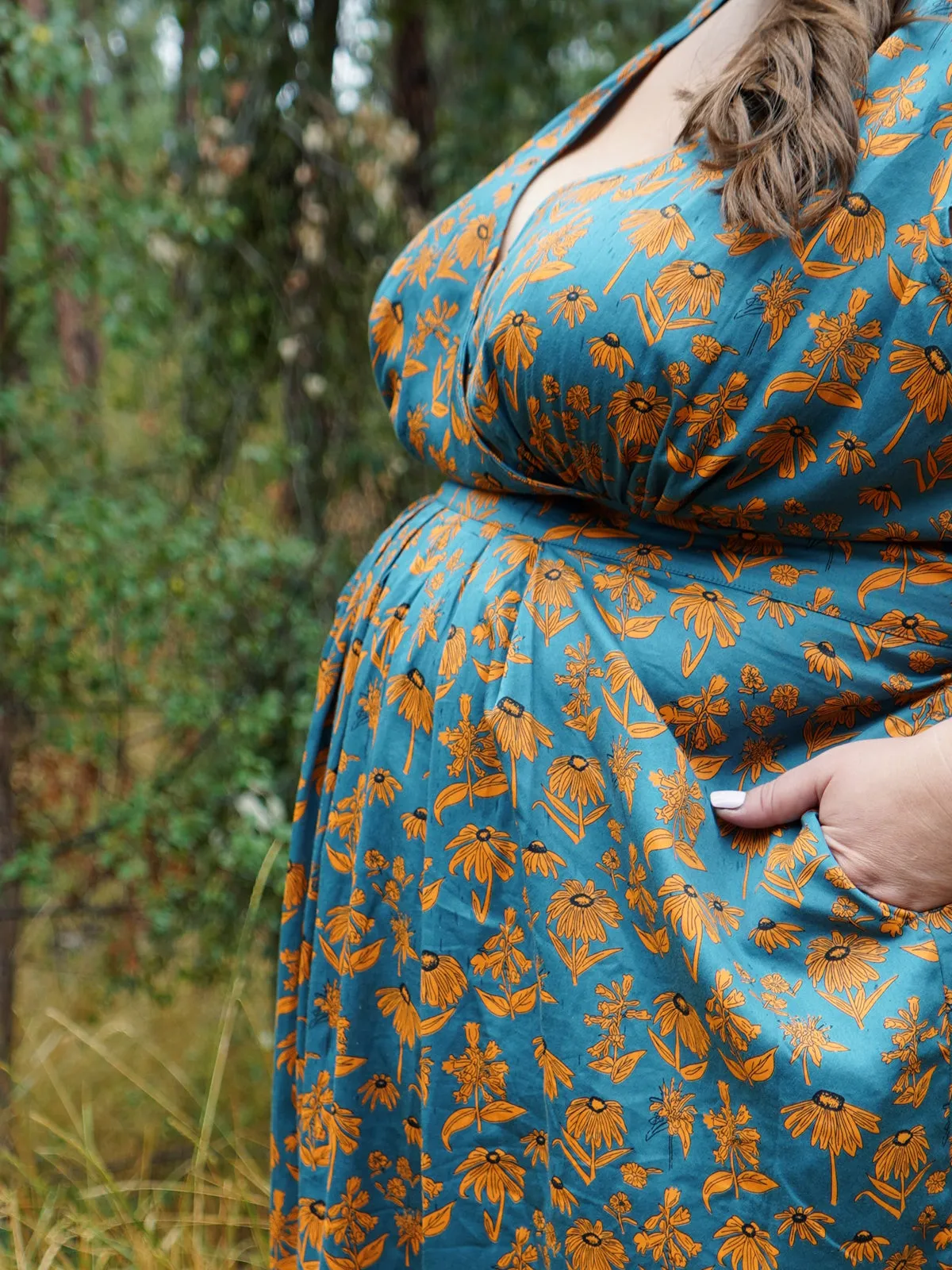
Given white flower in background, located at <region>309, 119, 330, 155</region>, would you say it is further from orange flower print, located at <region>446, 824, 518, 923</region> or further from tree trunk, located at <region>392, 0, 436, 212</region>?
orange flower print, located at <region>446, 824, 518, 923</region>

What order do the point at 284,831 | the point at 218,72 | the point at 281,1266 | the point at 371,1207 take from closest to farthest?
1. the point at 371,1207
2. the point at 281,1266
3. the point at 284,831
4. the point at 218,72

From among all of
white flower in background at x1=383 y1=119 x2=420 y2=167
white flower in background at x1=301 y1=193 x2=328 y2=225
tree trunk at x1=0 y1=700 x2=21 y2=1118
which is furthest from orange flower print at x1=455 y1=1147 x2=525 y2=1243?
white flower in background at x1=383 y1=119 x2=420 y2=167

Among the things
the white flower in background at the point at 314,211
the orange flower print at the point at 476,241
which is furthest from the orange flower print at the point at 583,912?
the white flower in background at the point at 314,211

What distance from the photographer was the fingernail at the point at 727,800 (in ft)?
2.54

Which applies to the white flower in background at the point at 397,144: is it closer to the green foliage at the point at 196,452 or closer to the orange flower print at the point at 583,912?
the green foliage at the point at 196,452

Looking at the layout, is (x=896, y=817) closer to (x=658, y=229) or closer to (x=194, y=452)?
(x=658, y=229)

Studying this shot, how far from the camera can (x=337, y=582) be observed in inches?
88.7

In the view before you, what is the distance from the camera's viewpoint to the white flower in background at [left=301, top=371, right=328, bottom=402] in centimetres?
224

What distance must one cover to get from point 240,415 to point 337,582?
1.45 feet

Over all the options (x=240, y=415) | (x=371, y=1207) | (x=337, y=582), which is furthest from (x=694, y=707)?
(x=240, y=415)

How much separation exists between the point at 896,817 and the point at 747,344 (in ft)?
1.10

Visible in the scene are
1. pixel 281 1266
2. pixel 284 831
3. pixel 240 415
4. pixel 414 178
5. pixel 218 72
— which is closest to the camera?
pixel 281 1266

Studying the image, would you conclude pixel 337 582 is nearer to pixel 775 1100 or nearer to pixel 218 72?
pixel 218 72

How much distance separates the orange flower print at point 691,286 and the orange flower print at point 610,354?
45mm
